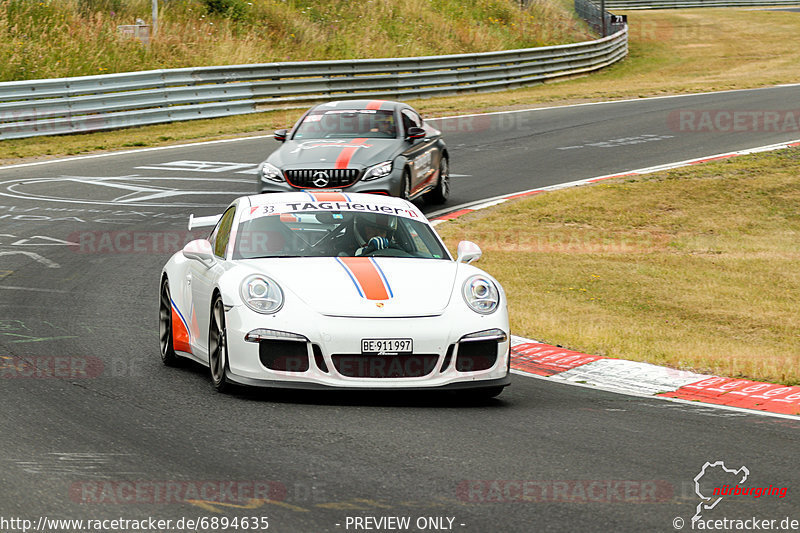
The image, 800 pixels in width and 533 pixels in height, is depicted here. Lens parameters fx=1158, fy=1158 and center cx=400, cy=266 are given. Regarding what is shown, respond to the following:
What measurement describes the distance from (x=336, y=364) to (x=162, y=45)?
24.7m

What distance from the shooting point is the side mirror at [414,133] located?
52.2 feet

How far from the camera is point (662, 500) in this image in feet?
17.4

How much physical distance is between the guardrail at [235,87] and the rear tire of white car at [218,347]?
16.0 m

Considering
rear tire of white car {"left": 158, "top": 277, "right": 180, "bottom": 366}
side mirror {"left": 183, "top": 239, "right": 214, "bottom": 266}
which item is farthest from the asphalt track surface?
side mirror {"left": 183, "top": 239, "right": 214, "bottom": 266}

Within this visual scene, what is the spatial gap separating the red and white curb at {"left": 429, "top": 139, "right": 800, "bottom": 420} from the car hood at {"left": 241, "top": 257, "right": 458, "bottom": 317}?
1.35m

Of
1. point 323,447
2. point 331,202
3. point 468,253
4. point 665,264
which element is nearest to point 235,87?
point 665,264

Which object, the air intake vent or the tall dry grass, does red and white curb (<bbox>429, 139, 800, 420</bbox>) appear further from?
the tall dry grass

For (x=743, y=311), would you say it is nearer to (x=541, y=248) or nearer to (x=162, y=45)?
(x=541, y=248)

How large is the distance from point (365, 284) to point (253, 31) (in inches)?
1088

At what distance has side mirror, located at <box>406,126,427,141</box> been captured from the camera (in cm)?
1592

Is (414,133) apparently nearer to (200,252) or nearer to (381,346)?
(200,252)

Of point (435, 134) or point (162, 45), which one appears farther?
point (162, 45)

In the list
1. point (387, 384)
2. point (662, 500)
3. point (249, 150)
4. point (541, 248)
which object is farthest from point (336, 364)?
point (249, 150)

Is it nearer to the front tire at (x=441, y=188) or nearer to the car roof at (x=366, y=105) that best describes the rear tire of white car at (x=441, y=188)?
the front tire at (x=441, y=188)
